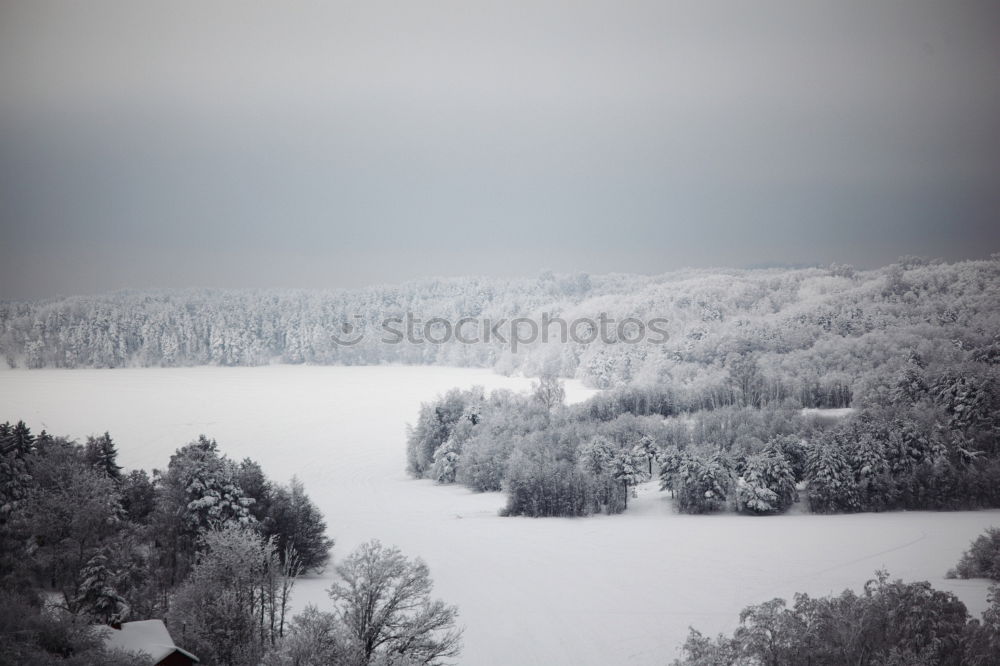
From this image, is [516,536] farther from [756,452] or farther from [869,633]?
[869,633]

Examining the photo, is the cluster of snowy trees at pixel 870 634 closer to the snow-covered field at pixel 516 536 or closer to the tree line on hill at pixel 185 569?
the snow-covered field at pixel 516 536

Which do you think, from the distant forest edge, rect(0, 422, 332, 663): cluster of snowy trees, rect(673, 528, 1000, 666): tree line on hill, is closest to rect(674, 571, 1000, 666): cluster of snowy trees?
rect(673, 528, 1000, 666): tree line on hill

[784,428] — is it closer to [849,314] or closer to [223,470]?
[849,314]

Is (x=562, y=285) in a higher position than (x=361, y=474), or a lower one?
higher

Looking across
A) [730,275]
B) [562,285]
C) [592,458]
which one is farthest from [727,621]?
[562,285]

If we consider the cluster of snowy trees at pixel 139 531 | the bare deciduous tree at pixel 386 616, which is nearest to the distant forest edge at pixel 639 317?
the cluster of snowy trees at pixel 139 531

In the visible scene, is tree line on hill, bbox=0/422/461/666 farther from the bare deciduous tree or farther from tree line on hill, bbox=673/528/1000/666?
tree line on hill, bbox=673/528/1000/666
